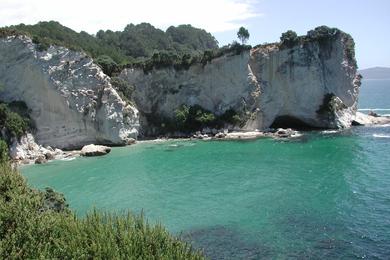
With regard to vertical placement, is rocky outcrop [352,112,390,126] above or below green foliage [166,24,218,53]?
below

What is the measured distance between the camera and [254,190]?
48125 millimetres

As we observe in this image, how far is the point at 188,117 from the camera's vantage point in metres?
86.1

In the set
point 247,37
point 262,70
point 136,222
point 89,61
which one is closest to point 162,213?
point 136,222

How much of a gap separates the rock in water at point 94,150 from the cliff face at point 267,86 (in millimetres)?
19458

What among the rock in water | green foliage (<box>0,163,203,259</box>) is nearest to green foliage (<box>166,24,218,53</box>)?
the rock in water

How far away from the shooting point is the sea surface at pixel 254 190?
3372cm

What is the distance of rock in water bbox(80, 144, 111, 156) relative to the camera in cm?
6969

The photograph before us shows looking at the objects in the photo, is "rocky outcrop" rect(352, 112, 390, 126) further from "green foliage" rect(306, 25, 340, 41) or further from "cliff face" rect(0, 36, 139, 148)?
"cliff face" rect(0, 36, 139, 148)

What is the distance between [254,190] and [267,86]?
42.1 metres

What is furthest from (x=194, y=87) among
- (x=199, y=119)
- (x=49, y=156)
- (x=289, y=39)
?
(x=49, y=156)

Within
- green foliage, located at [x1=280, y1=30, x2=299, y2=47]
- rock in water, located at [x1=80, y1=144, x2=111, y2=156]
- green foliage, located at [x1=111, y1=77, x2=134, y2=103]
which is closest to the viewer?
rock in water, located at [x1=80, y1=144, x2=111, y2=156]

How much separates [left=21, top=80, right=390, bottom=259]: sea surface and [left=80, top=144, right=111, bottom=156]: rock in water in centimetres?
167

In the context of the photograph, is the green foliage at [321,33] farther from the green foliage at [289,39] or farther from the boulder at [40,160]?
the boulder at [40,160]

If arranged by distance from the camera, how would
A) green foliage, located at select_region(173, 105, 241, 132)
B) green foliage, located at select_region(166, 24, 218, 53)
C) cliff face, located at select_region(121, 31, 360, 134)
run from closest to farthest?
green foliage, located at select_region(173, 105, 241, 132) → cliff face, located at select_region(121, 31, 360, 134) → green foliage, located at select_region(166, 24, 218, 53)
